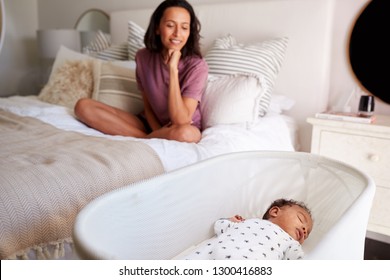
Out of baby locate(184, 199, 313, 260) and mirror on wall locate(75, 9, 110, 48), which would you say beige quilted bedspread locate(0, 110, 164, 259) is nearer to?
baby locate(184, 199, 313, 260)

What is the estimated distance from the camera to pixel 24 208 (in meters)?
0.76

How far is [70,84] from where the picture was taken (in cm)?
177

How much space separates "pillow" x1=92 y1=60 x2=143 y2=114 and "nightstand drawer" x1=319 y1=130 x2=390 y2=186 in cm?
80

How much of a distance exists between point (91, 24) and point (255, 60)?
1.54 meters

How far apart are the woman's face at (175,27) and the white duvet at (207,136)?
0.34 m

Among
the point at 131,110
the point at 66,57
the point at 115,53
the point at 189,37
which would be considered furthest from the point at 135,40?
the point at 189,37

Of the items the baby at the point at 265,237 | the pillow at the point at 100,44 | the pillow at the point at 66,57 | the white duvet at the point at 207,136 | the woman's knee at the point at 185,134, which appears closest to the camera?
the baby at the point at 265,237

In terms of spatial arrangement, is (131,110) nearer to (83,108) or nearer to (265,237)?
(83,108)

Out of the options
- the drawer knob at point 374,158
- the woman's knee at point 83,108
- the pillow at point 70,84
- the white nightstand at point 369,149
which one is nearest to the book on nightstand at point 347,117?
the white nightstand at point 369,149

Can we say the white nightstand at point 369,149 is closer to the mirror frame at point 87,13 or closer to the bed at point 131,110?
the bed at point 131,110

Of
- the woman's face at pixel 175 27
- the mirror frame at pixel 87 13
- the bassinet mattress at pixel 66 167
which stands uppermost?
the mirror frame at pixel 87 13

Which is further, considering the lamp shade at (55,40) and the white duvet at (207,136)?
the lamp shade at (55,40)

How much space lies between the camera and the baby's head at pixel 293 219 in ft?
2.92
